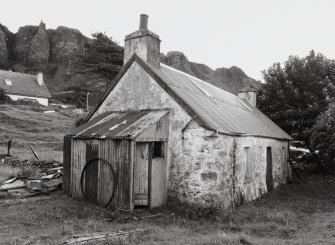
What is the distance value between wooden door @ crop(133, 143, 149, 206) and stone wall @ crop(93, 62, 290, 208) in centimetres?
107

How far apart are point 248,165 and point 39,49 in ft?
241

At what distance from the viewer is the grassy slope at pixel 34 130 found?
2256 cm

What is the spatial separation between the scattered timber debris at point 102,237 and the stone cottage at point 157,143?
6.52ft

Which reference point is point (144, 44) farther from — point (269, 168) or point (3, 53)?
point (3, 53)

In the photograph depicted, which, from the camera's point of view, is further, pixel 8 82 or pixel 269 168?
pixel 8 82

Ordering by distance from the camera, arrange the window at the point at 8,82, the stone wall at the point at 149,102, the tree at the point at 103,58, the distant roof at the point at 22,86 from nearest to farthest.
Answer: the stone wall at the point at 149,102 < the tree at the point at 103,58 < the distant roof at the point at 22,86 < the window at the point at 8,82

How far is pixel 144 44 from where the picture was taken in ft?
40.4

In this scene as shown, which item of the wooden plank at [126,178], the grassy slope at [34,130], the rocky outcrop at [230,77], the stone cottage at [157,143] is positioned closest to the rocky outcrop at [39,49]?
the rocky outcrop at [230,77]

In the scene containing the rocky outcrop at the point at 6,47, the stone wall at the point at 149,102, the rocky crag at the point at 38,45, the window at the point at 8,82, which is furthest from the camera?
the rocky crag at the point at 38,45

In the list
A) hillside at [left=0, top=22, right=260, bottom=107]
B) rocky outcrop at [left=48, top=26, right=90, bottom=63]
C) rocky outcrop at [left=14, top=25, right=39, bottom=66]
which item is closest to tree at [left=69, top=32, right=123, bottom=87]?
hillside at [left=0, top=22, right=260, bottom=107]

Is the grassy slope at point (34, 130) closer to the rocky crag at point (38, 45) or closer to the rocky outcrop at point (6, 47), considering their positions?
the rocky outcrop at point (6, 47)

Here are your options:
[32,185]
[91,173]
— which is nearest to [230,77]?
[32,185]

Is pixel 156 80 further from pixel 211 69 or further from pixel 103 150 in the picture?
pixel 211 69

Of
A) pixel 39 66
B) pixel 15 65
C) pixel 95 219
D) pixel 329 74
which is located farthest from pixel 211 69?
pixel 95 219
